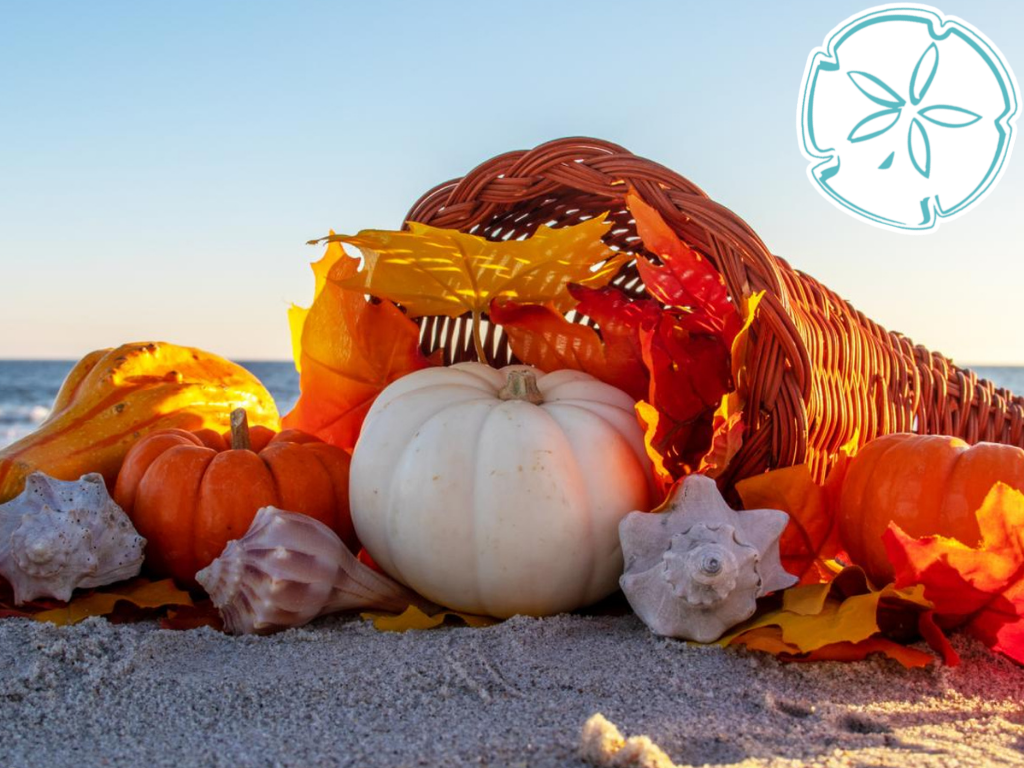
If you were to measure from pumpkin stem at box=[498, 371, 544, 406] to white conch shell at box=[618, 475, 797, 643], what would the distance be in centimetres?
30

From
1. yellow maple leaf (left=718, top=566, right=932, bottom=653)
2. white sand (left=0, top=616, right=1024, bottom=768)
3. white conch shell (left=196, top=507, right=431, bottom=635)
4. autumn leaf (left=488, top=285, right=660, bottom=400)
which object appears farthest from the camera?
autumn leaf (left=488, top=285, right=660, bottom=400)

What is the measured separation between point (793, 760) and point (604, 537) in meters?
0.61

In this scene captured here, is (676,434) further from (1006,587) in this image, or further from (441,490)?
(1006,587)

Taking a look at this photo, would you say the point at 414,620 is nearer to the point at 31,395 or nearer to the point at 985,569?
the point at 985,569

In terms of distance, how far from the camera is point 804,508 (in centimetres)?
161

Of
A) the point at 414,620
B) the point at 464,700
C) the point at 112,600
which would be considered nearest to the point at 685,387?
the point at 414,620

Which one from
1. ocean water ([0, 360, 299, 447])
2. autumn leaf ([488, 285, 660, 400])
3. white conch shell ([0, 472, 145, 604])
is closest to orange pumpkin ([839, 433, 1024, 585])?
autumn leaf ([488, 285, 660, 400])

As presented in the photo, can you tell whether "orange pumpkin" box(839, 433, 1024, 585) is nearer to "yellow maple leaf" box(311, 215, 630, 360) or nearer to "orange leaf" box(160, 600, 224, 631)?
"yellow maple leaf" box(311, 215, 630, 360)

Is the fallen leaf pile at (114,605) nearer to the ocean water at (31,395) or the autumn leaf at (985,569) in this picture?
the autumn leaf at (985,569)

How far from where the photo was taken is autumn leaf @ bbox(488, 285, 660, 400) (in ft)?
5.95

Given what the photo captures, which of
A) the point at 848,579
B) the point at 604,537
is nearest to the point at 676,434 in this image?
the point at 604,537

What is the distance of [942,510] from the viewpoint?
152 centimetres

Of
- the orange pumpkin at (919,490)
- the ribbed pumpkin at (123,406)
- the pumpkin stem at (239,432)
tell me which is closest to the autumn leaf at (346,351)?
the pumpkin stem at (239,432)

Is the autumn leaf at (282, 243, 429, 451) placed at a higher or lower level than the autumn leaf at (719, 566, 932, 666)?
higher
